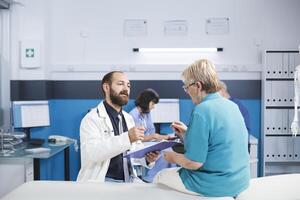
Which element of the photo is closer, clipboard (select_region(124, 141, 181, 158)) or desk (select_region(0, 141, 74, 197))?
clipboard (select_region(124, 141, 181, 158))

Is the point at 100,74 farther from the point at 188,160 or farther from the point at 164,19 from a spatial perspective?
the point at 188,160

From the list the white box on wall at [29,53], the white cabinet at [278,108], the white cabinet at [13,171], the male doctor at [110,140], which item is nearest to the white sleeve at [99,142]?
the male doctor at [110,140]

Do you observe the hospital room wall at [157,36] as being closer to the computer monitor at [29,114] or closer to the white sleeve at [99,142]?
the computer monitor at [29,114]

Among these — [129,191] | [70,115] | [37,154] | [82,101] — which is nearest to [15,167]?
[37,154]

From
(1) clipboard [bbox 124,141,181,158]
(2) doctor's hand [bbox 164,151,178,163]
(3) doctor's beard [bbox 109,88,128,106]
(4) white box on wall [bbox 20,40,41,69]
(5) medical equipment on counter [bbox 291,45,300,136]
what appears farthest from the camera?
(4) white box on wall [bbox 20,40,41,69]

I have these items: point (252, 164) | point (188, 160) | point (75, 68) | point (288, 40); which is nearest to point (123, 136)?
point (188, 160)

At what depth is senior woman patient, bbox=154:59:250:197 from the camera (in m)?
1.49

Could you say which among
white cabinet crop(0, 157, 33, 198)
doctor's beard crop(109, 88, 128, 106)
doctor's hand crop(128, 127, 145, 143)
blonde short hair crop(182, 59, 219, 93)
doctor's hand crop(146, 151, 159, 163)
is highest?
blonde short hair crop(182, 59, 219, 93)

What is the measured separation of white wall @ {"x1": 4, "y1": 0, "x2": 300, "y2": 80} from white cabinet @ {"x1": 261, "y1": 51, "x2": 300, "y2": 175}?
0.30 metres

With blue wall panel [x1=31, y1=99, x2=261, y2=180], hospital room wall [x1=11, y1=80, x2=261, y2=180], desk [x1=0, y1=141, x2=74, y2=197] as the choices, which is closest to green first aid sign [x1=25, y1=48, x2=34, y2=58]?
hospital room wall [x1=11, y1=80, x2=261, y2=180]

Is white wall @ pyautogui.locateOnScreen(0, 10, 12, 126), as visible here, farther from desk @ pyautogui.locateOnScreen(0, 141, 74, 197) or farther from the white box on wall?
desk @ pyautogui.locateOnScreen(0, 141, 74, 197)

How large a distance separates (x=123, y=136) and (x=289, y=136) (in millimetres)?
2902

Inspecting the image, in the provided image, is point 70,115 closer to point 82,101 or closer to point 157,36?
point 82,101

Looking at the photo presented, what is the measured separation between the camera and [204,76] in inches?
63.6
